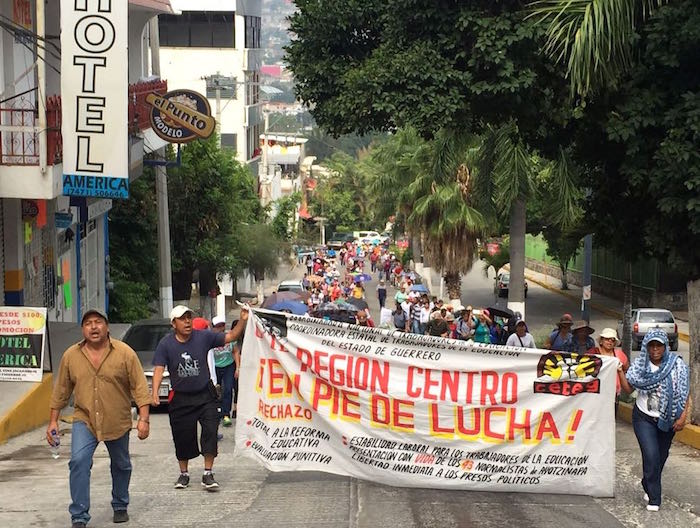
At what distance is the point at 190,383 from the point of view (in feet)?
31.7

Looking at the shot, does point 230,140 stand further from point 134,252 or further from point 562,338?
point 562,338

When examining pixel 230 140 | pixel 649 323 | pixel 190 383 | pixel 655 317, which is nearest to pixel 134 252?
pixel 649 323

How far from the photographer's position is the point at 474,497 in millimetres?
9750

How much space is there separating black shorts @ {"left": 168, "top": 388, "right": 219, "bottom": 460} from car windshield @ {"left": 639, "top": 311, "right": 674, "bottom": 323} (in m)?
27.3

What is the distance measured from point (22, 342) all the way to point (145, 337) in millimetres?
3876

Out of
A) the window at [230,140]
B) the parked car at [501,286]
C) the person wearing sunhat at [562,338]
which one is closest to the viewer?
the person wearing sunhat at [562,338]

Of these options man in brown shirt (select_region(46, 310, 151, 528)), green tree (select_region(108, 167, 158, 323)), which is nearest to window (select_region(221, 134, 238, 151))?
green tree (select_region(108, 167, 158, 323))

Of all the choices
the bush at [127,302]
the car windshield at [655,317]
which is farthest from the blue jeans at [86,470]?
the car windshield at [655,317]

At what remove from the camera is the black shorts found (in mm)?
9742

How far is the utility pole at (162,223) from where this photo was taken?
25.9m

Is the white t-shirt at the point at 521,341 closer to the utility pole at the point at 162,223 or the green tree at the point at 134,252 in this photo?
the utility pole at the point at 162,223

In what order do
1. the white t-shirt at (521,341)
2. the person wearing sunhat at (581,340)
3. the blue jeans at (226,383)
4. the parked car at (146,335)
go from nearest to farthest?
the blue jeans at (226,383), the person wearing sunhat at (581,340), the white t-shirt at (521,341), the parked car at (146,335)

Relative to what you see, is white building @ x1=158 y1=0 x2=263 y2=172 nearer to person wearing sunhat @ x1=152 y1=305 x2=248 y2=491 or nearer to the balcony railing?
the balcony railing

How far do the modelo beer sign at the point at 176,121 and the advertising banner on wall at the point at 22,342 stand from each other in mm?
8950
